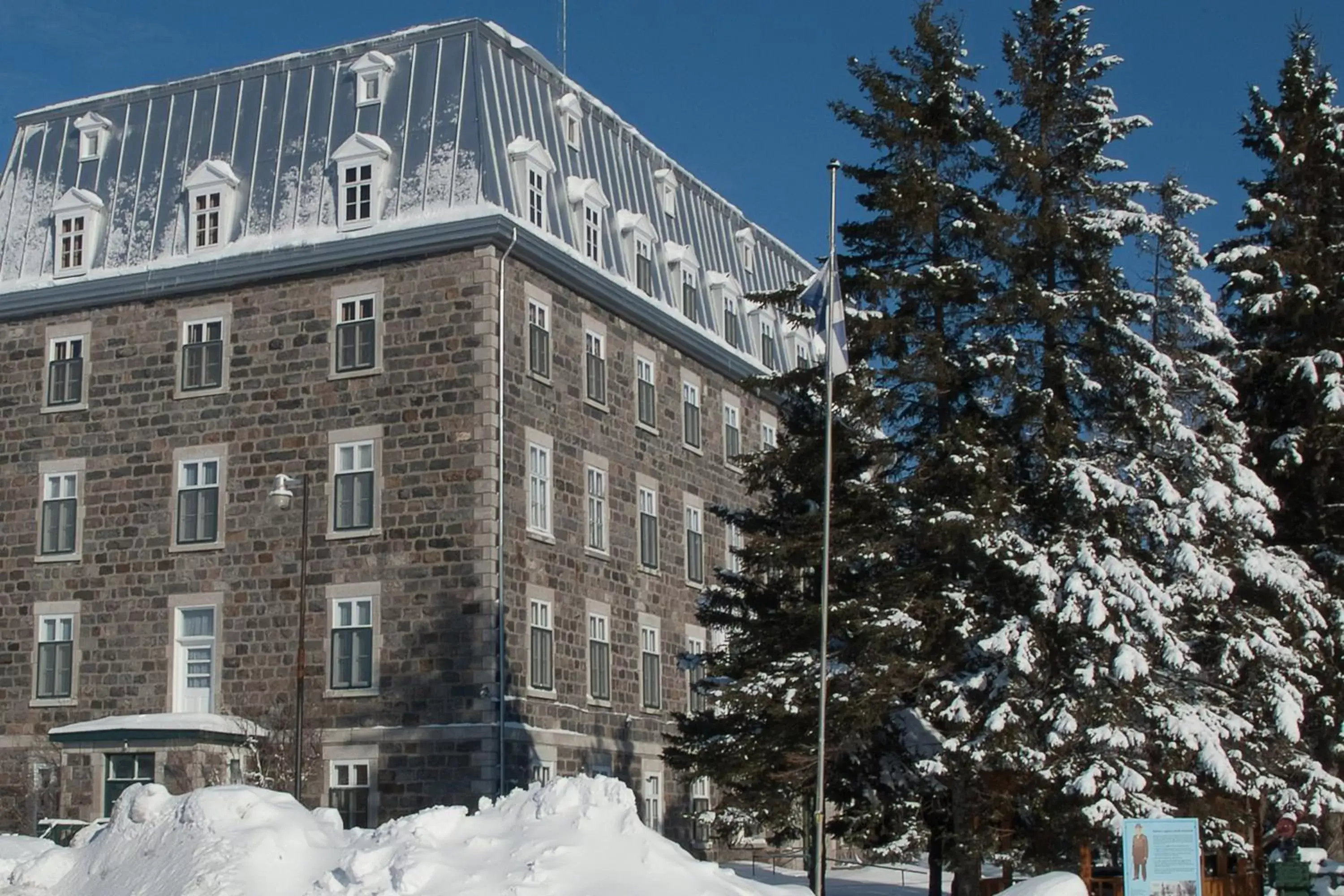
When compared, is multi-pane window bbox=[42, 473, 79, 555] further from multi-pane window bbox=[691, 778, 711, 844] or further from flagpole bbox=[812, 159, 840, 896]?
flagpole bbox=[812, 159, 840, 896]

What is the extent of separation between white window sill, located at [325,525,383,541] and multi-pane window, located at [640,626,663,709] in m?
7.13

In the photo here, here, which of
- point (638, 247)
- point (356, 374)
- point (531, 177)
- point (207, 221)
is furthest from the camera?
point (638, 247)

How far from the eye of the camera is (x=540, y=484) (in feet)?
116

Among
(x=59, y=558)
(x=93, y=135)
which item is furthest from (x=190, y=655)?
(x=93, y=135)

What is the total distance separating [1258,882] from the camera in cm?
2733

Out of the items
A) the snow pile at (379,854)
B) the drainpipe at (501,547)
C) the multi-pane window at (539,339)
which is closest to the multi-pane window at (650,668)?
the drainpipe at (501,547)

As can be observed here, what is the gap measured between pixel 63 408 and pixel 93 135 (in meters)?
6.31

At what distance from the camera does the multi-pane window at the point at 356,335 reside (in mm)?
34969

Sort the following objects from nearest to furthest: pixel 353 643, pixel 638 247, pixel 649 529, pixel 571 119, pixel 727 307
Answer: pixel 353 643, pixel 571 119, pixel 649 529, pixel 638 247, pixel 727 307

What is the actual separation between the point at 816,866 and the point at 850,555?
5141 mm

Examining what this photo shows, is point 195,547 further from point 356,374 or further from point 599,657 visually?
point 599,657

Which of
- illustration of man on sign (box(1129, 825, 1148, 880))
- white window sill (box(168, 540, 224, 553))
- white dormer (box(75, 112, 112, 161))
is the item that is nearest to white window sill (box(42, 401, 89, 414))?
white window sill (box(168, 540, 224, 553))

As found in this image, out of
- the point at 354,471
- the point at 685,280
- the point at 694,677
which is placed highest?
the point at 685,280

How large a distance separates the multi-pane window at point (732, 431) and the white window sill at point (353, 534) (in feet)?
38.0
